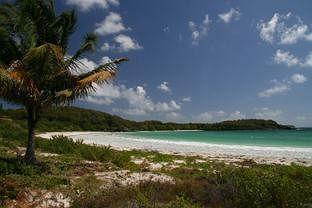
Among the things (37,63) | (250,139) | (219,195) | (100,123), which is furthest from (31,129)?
(100,123)

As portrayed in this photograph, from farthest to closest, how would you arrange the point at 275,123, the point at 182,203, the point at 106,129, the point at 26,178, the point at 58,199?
the point at 275,123
the point at 106,129
the point at 26,178
the point at 58,199
the point at 182,203

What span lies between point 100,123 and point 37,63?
12317 centimetres

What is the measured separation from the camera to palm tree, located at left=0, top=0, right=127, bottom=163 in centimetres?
1288

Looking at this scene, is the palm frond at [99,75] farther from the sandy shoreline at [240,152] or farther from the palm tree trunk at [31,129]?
the sandy shoreline at [240,152]

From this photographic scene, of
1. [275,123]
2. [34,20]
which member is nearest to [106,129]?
[275,123]

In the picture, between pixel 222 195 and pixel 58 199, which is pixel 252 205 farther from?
pixel 58 199

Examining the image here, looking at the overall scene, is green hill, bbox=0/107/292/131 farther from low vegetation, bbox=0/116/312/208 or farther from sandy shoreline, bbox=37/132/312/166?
low vegetation, bbox=0/116/312/208

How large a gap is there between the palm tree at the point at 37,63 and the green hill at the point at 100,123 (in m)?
57.6

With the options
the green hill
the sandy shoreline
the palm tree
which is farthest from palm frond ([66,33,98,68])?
the green hill

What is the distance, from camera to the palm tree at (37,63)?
12883 mm

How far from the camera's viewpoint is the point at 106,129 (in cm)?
12900

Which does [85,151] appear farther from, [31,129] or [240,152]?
[240,152]

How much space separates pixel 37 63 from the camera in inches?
508

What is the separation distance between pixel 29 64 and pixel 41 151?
7.96m
